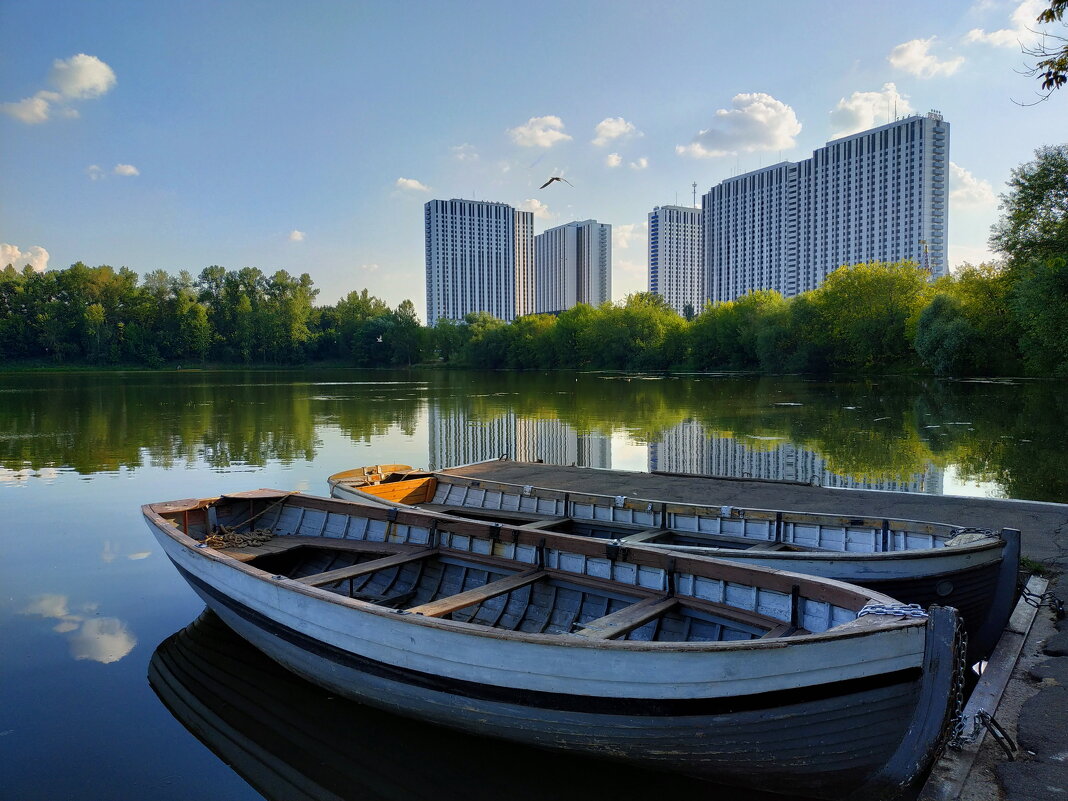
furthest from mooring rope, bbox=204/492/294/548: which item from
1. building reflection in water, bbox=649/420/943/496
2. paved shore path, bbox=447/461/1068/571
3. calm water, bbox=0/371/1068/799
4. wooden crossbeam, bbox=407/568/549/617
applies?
building reflection in water, bbox=649/420/943/496

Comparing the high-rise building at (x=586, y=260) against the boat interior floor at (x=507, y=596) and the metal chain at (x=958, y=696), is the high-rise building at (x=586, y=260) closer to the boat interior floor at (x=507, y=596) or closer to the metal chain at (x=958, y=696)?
the boat interior floor at (x=507, y=596)

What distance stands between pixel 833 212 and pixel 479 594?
167068 mm

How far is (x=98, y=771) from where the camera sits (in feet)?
19.7

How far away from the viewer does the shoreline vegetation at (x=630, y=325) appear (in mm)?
39341

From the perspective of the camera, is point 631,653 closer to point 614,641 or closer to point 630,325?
point 614,641

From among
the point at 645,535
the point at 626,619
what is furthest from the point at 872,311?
the point at 626,619

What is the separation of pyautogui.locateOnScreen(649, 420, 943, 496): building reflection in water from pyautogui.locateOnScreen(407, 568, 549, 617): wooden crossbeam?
321 inches

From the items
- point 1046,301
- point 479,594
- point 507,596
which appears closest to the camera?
point 479,594

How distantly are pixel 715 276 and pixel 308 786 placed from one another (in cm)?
18581

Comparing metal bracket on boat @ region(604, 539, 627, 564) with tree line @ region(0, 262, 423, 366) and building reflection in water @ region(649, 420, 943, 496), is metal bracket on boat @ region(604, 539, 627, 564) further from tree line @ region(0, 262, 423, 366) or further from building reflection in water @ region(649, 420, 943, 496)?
tree line @ region(0, 262, 423, 366)

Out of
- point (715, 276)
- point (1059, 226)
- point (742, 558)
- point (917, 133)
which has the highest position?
point (917, 133)

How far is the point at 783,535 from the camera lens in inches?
341

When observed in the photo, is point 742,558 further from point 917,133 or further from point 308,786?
point 917,133

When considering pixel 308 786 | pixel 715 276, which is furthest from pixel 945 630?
pixel 715 276
